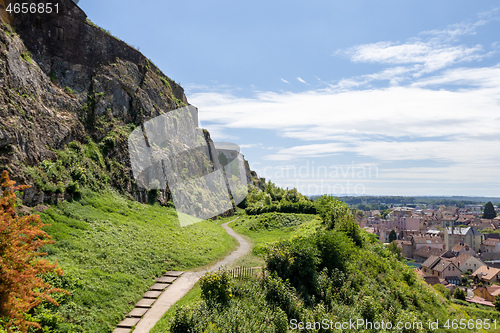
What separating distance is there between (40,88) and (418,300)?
81.2ft

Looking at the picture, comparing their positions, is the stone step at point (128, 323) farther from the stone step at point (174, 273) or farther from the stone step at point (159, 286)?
the stone step at point (174, 273)

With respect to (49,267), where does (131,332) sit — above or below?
below

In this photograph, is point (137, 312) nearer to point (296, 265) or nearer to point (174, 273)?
point (174, 273)

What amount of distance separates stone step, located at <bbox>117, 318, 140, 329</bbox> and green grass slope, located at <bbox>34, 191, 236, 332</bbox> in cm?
21

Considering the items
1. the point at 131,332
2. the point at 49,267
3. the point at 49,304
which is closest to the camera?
the point at 49,267

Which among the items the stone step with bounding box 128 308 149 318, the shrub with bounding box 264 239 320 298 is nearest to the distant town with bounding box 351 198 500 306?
the shrub with bounding box 264 239 320 298

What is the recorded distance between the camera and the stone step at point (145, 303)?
10731 mm

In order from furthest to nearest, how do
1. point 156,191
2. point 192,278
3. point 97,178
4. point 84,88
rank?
point 156,191
point 84,88
point 97,178
point 192,278

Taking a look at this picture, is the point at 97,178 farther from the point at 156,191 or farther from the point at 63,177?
the point at 156,191

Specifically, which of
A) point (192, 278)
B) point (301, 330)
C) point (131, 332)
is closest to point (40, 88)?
point (192, 278)

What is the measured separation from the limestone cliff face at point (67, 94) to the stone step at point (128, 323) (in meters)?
7.58

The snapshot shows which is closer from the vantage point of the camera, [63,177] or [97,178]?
[63,177]

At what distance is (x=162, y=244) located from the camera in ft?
53.5

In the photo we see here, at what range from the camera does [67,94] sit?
842 inches
